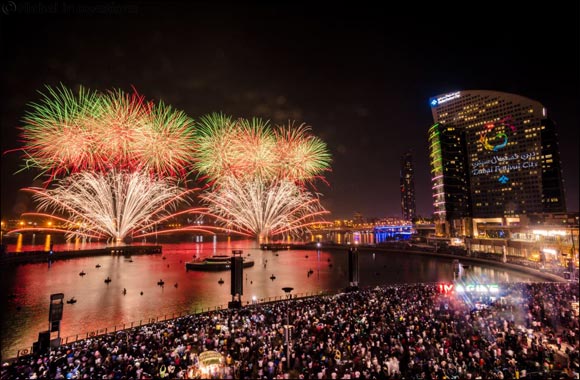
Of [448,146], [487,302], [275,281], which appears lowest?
[275,281]

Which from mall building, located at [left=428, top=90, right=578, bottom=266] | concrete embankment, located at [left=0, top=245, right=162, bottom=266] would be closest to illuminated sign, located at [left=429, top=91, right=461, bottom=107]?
mall building, located at [left=428, top=90, right=578, bottom=266]

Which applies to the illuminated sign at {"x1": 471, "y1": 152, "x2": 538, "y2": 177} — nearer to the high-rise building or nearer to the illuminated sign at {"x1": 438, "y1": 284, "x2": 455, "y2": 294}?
the high-rise building

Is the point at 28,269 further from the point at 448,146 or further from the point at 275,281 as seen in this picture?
the point at 448,146

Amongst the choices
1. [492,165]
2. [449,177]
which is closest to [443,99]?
[492,165]

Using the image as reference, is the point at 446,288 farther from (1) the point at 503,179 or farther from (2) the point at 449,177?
(1) the point at 503,179

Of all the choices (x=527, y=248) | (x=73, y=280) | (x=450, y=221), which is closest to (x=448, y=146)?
(x=450, y=221)

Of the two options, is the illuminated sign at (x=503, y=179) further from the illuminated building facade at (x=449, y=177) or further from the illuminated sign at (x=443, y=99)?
the illuminated sign at (x=443, y=99)

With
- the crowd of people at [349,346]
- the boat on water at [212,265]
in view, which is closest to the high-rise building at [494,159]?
the boat on water at [212,265]
